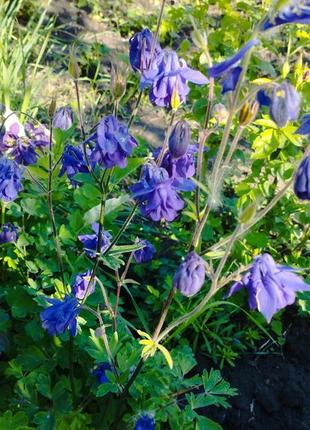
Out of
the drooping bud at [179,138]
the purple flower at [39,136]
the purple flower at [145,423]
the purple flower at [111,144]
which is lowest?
the purple flower at [145,423]

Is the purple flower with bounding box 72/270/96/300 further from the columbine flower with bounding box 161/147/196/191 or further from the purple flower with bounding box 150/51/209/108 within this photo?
the purple flower with bounding box 150/51/209/108

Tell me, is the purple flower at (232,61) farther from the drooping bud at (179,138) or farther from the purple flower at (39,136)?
the purple flower at (39,136)

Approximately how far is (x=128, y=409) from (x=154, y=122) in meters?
2.11

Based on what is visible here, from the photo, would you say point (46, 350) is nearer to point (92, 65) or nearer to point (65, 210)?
point (65, 210)

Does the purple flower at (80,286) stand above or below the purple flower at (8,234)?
above

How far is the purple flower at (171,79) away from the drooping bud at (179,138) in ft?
0.40

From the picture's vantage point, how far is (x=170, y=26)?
156 inches

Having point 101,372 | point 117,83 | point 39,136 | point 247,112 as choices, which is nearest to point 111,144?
point 117,83

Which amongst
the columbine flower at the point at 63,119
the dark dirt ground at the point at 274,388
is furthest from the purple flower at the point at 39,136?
the dark dirt ground at the point at 274,388

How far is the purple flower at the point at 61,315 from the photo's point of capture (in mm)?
1621

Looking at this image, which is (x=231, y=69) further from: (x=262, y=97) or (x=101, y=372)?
(x=101, y=372)

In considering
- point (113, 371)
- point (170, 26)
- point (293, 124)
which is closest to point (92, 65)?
point (170, 26)

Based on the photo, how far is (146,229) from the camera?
2.66 metres

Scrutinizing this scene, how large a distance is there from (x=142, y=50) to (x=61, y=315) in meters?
0.77
